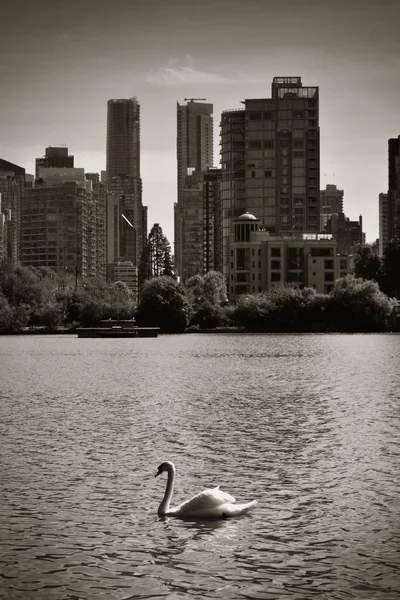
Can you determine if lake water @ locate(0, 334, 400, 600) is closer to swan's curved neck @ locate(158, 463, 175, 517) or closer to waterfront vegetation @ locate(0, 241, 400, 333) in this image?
swan's curved neck @ locate(158, 463, 175, 517)

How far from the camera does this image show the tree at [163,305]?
569ft

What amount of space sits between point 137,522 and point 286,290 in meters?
156

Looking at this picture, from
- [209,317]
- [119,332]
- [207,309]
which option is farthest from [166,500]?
[207,309]


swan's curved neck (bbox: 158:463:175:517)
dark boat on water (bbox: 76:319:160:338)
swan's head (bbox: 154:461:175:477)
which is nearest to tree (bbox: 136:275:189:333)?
dark boat on water (bbox: 76:319:160:338)

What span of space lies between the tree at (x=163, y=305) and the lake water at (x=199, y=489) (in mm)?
119972

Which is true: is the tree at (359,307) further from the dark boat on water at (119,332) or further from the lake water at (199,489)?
the lake water at (199,489)

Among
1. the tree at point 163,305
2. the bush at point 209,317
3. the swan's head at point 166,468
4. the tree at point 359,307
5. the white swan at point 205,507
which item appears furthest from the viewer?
the bush at point 209,317

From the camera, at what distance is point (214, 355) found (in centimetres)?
9800

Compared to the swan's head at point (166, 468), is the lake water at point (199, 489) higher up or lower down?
lower down

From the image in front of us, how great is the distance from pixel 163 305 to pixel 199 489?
14897cm

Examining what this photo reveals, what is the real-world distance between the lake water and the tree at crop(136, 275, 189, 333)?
120 m

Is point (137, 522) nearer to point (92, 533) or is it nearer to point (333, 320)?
point (92, 533)

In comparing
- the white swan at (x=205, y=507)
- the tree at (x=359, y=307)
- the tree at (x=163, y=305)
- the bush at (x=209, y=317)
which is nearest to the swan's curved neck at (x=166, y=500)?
the white swan at (x=205, y=507)

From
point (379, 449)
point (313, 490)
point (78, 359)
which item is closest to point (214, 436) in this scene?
point (379, 449)
